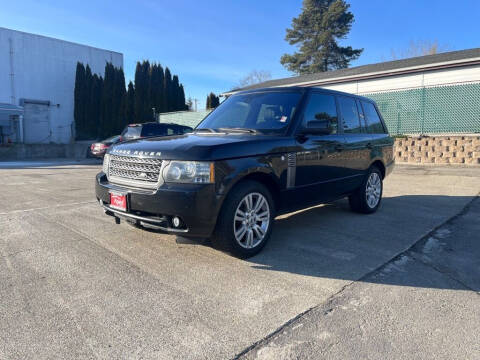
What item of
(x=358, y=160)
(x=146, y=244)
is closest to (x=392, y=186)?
(x=358, y=160)

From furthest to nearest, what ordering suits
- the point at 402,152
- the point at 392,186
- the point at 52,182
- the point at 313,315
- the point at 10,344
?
the point at 402,152 → the point at 52,182 → the point at 392,186 → the point at 313,315 → the point at 10,344

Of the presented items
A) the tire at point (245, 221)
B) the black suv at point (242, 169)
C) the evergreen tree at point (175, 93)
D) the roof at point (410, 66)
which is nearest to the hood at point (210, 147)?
the black suv at point (242, 169)

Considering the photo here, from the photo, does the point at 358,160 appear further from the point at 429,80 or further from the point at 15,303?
the point at 429,80

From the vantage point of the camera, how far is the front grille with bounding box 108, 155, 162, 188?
128 inches

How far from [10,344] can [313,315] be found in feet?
6.59

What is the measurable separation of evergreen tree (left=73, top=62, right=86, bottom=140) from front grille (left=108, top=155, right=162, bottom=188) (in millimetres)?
26799

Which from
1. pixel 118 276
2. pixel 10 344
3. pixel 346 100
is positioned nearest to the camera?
pixel 10 344

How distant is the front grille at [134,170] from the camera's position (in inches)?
128

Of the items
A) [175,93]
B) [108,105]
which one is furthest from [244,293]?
[175,93]

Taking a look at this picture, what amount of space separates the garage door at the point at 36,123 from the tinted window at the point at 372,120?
27531mm

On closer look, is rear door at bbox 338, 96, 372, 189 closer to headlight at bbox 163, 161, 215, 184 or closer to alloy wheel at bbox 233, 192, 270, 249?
alloy wheel at bbox 233, 192, 270, 249

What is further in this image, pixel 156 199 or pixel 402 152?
pixel 402 152

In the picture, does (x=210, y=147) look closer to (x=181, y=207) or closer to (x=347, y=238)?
(x=181, y=207)

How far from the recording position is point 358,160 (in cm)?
522
